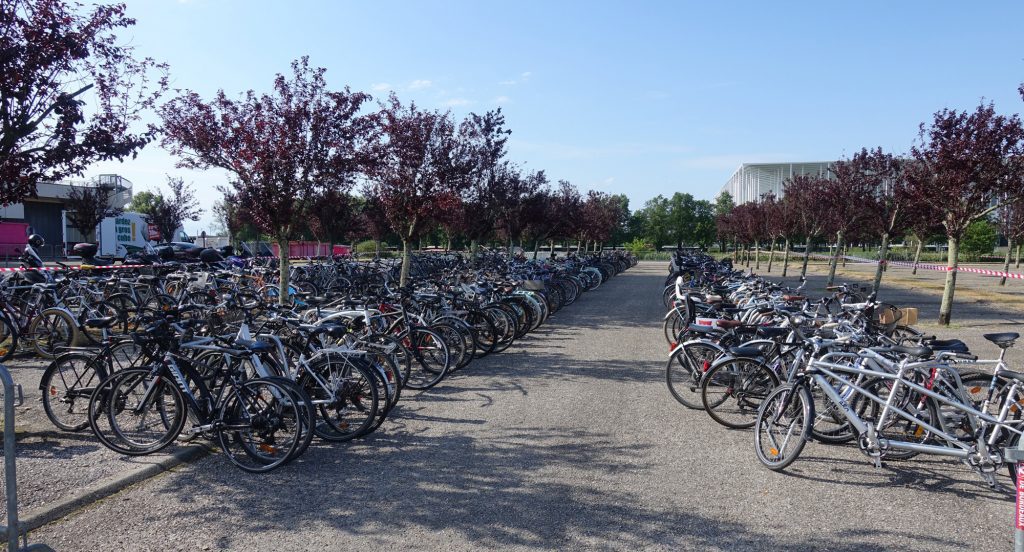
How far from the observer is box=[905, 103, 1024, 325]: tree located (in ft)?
33.7

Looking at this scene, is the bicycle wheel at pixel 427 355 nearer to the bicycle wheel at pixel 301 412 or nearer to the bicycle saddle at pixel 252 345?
the bicycle saddle at pixel 252 345

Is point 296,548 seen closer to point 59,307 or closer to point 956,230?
point 59,307

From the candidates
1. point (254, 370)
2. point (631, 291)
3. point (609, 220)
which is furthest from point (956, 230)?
point (609, 220)

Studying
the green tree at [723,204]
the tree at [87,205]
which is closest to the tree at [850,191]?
the tree at [87,205]

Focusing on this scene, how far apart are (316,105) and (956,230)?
10557 millimetres

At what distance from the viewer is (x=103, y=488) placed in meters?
3.58

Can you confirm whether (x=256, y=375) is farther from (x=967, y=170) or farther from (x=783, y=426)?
(x=967, y=170)

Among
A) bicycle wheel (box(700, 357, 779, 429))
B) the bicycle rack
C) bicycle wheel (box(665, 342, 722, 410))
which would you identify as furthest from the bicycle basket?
the bicycle rack

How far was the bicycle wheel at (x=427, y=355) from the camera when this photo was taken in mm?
6090

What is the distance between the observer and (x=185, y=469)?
4.00 metres

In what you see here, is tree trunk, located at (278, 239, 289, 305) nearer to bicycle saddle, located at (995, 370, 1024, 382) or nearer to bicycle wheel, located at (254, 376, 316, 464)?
bicycle wheel, located at (254, 376, 316, 464)

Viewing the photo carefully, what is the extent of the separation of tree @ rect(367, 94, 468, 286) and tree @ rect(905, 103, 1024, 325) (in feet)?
27.4

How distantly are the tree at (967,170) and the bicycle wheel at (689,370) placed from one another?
6976 mm

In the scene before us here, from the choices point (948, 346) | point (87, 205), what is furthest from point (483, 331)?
point (87, 205)
